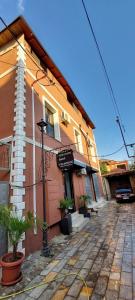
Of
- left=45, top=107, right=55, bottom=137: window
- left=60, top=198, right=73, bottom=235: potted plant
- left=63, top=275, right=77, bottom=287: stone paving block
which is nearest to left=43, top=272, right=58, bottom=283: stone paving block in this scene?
left=63, top=275, right=77, bottom=287: stone paving block

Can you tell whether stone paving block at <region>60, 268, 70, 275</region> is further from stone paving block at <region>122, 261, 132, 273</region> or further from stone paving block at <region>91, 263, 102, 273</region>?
stone paving block at <region>122, 261, 132, 273</region>

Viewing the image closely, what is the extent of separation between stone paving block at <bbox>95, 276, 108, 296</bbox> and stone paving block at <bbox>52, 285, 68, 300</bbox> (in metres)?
0.50

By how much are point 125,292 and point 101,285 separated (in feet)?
1.27

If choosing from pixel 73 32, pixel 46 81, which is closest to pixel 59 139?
pixel 46 81

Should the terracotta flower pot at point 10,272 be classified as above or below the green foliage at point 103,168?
below

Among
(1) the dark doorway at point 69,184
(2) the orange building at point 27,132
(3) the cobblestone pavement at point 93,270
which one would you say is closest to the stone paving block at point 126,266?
(3) the cobblestone pavement at point 93,270

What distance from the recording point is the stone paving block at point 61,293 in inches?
85.6

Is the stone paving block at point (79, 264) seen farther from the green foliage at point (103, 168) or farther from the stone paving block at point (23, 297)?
the green foliage at point (103, 168)

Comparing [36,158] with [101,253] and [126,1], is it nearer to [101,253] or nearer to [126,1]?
[101,253]

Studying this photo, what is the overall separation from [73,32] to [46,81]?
2592 mm

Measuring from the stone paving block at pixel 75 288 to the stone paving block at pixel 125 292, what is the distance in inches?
25.3

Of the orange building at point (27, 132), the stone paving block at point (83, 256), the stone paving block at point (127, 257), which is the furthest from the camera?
the orange building at point (27, 132)

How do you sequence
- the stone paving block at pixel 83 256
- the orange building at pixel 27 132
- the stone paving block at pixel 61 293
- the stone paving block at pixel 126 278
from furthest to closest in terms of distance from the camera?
the orange building at pixel 27 132 < the stone paving block at pixel 83 256 < the stone paving block at pixel 126 278 < the stone paving block at pixel 61 293

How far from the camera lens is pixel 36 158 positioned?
16.3ft
